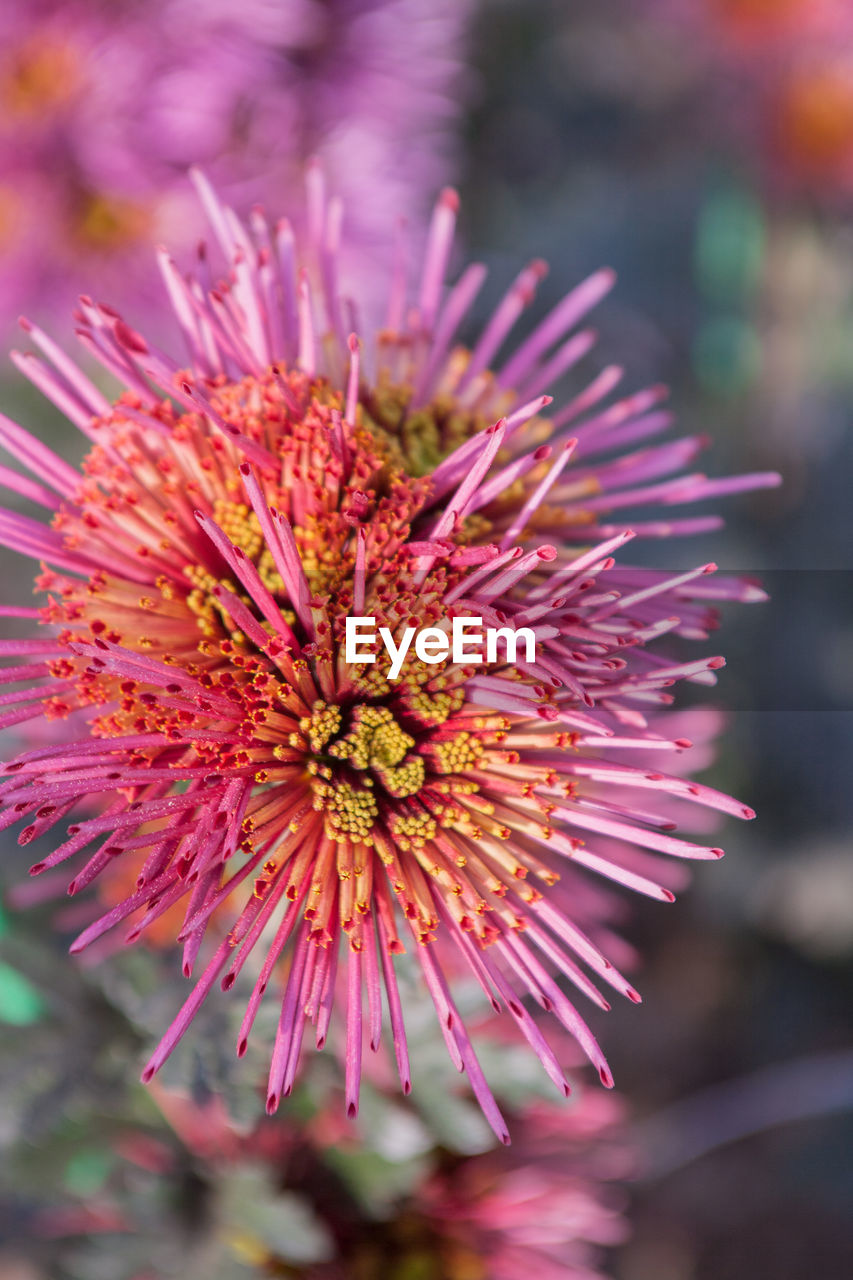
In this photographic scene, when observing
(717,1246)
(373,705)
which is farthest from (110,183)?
(717,1246)

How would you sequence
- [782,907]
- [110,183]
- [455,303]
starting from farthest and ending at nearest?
1. [782,907]
2. [110,183]
3. [455,303]

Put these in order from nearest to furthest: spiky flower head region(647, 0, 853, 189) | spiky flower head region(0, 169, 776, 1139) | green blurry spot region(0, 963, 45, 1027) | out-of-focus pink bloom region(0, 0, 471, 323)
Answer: spiky flower head region(0, 169, 776, 1139)
green blurry spot region(0, 963, 45, 1027)
out-of-focus pink bloom region(0, 0, 471, 323)
spiky flower head region(647, 0, 853, 189)

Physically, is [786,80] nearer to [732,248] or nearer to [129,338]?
[732,248]

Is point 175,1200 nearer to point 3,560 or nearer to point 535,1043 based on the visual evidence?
point 535,1043

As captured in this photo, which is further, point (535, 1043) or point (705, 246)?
point (705, 246)

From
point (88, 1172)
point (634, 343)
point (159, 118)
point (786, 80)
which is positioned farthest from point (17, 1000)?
point (786, 80)

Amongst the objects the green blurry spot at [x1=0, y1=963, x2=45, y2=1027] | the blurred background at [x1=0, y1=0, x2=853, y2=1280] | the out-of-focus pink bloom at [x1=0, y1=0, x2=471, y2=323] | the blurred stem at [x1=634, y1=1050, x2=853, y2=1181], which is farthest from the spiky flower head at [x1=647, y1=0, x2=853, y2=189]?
the green blurry spot at [x1=0, y1=963, x2=45, y2=1027]

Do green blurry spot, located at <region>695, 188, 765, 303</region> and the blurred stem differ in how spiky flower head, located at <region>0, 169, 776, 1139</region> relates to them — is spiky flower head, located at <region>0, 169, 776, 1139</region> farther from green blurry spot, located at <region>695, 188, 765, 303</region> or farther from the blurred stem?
green blurry spot, located at <region>695, 188, 765, 303</region>

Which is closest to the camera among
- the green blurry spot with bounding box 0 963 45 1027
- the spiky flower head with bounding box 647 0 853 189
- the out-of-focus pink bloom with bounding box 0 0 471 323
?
the green blurry spot with bounding box 0 963 45 1027

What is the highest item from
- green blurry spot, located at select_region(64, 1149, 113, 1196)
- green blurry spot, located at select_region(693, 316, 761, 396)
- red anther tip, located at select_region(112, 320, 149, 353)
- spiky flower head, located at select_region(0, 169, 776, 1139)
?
green blurry spot, located at select_region(693, 316, 761, 396)
